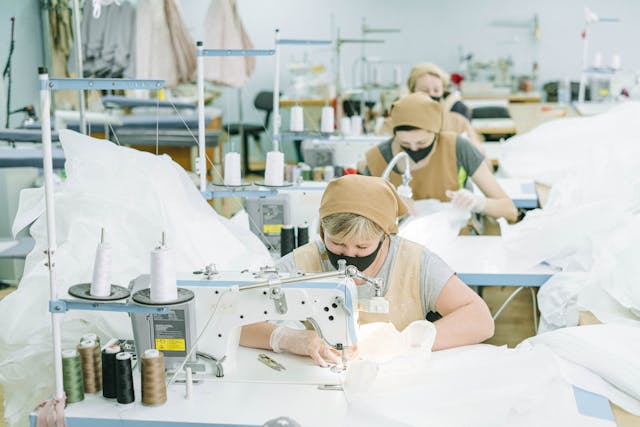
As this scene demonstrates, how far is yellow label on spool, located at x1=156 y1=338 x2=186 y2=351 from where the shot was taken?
172 centimetres

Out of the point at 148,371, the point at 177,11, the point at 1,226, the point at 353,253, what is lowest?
the point at 1,226

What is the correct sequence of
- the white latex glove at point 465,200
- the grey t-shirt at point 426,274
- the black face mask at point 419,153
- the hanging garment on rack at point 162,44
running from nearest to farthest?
the grey t-shirt at point 426,274 → the white latex glove at point 465,200 → the black face mask at point 419,153 → the hanging garment on rack at point 162,44

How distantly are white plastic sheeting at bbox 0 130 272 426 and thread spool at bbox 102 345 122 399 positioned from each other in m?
0.27

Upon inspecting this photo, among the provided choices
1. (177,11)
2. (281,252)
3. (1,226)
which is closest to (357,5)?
(177,11)

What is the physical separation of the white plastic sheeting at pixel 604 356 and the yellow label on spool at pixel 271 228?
4.02 ft

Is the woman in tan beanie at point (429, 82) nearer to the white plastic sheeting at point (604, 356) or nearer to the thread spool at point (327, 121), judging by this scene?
the thread spool at point (327, 121)

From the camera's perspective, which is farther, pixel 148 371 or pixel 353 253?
pixel 353 253

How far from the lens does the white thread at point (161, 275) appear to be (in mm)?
1527

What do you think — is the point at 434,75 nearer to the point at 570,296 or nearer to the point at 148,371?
the point at 570,296

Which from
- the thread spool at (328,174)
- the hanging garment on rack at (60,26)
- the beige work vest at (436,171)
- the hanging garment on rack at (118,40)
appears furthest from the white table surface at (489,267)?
the hanging garment on rack at (60,26)

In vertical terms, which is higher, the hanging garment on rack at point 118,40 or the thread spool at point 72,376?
the hanging garment on rack at point 118,40

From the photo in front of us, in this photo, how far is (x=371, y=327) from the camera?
6.08 ft

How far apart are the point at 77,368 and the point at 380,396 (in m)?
0.63

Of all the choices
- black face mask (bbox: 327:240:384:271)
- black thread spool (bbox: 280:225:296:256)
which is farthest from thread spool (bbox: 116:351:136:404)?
black thread spool (bbox: 280:225:296:256)
